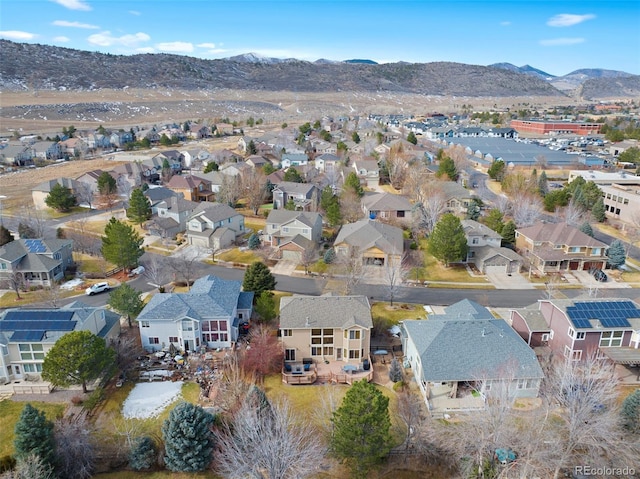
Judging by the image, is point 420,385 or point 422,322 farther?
point 422,322

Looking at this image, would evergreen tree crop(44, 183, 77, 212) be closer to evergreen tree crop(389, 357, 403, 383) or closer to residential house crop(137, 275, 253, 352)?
residential house crop(137, 275, 253, 352)

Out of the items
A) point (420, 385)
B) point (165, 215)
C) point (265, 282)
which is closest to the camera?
point (420, 385)

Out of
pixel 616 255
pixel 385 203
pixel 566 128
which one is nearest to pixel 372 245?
pixel 385 203

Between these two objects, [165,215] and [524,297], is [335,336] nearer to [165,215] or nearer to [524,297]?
[524,297]

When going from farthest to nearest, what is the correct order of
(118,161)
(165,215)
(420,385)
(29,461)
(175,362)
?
(118,161)
(165,215)
(175,362)
(420,385)
(29,461)

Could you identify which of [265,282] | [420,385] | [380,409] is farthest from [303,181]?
[380,409]

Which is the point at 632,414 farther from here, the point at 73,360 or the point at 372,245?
the point at 73,360
